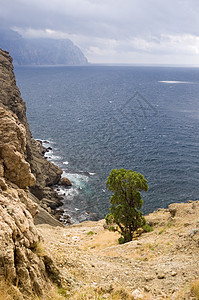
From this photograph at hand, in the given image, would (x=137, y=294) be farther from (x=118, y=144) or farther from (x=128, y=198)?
(x=118, y=144)

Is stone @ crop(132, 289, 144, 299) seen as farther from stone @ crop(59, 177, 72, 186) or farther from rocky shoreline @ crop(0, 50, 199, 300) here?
stone @ crop(59, 177, 72, 186)

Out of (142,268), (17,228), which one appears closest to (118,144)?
(142,268)

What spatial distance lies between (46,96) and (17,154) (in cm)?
18116

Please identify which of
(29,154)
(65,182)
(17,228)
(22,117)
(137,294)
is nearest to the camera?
(17,228)

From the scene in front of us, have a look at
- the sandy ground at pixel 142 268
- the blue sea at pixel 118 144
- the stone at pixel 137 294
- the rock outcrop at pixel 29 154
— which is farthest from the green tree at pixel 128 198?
the rock outcrop at pixel 29 154

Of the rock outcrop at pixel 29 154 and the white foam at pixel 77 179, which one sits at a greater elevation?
the rock outcrop at pixel 29 154

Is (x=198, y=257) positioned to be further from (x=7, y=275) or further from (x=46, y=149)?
(x=46, y=149)

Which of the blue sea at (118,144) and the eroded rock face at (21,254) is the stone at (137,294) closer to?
the eroded rock face at (21,254)

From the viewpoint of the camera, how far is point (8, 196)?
14891mm

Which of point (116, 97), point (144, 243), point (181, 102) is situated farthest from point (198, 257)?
point (116, 97)

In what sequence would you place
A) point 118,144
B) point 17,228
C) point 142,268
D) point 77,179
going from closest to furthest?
1. point 17,228
2. point 142,268
3. point 77,179
4. point 118,144

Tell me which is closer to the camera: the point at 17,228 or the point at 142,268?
the point at 17,228

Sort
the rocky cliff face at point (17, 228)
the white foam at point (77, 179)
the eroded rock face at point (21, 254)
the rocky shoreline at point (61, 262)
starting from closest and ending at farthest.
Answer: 1. the eroded rock face at point (21, 254)
2. the rocky cliff face at point (17, 228)
3. the rocky shoreline at point (61, 262)
4. the white foam at point (77, 179)

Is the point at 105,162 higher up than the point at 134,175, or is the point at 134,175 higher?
the point at 134,175
